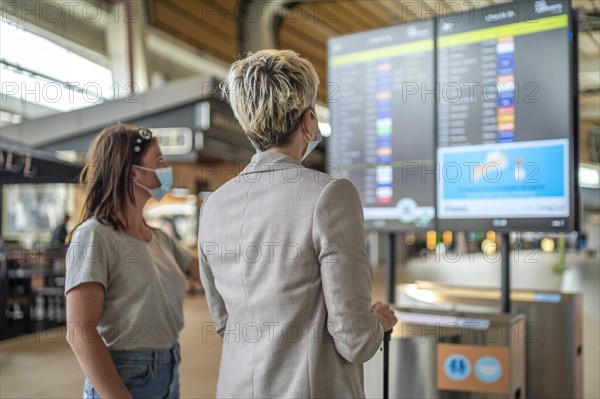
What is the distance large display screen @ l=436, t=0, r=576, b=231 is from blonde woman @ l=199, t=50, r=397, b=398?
4.34 ft

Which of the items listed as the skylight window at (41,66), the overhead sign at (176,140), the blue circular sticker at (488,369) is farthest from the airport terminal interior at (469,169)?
the overhead sign at (176,140)

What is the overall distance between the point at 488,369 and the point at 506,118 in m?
1.04

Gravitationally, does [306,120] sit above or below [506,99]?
below

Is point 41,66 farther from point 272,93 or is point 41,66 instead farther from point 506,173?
point 272,93

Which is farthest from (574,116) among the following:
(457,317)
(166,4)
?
(166,4)

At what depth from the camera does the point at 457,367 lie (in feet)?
6.93

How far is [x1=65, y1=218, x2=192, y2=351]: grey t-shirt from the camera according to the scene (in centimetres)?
160

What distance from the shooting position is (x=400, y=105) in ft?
9.21

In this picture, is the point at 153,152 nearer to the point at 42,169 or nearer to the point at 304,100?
the point at 304,100

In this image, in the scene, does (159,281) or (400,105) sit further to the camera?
(400,105)

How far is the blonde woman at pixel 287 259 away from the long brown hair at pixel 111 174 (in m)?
0.49

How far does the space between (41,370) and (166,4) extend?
18.6ft

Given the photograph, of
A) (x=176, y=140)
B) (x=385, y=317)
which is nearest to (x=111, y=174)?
(x=385, y=317)

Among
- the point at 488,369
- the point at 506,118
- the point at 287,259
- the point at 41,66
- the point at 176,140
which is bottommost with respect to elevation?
the point at 488,369
